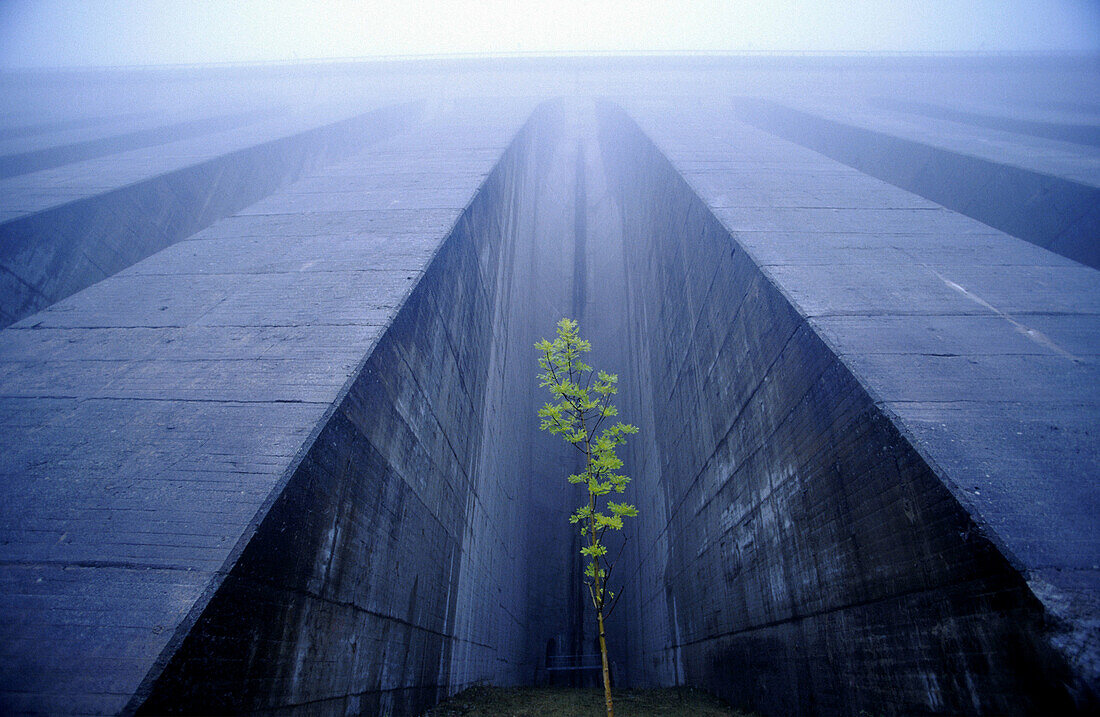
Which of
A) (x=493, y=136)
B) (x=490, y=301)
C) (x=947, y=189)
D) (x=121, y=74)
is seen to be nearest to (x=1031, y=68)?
(x=947, y=189)

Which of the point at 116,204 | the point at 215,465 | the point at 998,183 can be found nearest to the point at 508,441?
the point at 215,465

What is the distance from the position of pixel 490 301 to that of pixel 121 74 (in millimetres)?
41345

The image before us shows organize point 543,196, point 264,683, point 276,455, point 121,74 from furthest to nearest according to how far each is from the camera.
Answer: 1. point 121,74
2. point 543,196
3. point 276,455
4. point 264,683

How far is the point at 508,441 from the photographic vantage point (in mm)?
11828

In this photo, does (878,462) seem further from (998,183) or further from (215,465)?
(998,183)

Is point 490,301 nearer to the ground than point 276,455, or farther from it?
farther from it

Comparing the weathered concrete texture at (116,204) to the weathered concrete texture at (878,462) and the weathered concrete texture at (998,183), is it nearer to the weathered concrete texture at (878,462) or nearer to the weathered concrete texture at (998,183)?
the weathered concrete texture at (878,462)

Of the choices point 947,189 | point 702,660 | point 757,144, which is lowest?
point 702,660

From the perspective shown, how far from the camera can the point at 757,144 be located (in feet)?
40.8

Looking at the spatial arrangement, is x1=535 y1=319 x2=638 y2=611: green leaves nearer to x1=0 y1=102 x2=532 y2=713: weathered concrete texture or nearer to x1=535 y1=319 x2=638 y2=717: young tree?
x1=535 y1=319 x2=638 y2=717: young tree

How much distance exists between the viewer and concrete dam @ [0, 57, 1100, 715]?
2.73 meters

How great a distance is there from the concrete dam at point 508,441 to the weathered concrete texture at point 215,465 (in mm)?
26

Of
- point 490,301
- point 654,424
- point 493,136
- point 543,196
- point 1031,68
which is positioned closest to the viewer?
point 490,301

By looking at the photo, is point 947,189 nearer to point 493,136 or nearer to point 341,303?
point 493,136
